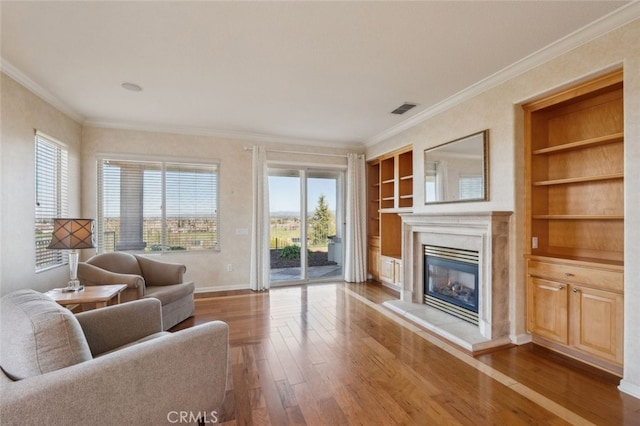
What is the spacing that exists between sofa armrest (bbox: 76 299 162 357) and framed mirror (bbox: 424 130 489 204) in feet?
11.5

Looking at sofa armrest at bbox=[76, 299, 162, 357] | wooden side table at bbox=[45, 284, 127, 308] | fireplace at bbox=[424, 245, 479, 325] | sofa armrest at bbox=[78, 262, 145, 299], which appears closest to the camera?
sofa armrest at bbox=[76, 299, 162, 357]

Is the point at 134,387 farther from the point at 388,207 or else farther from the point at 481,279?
the point at 388,207

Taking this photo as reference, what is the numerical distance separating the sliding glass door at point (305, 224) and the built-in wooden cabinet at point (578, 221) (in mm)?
3479

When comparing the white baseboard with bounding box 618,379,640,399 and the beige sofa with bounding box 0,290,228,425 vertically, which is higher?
the beige sofa with bounding box 0,290,228,425

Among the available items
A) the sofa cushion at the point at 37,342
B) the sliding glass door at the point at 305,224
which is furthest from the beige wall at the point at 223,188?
the sofa cushion at the point at 37,342

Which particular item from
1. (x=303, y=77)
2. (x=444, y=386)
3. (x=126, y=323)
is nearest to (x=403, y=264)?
(x=444, y=386)

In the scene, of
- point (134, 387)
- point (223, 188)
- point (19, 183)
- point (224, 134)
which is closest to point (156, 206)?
point (223, 188)

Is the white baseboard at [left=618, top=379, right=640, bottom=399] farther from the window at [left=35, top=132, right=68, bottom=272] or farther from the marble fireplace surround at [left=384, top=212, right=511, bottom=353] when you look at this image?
the window at [left=35, top=132, right=68, bottom=272]

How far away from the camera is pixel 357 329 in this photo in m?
3.45

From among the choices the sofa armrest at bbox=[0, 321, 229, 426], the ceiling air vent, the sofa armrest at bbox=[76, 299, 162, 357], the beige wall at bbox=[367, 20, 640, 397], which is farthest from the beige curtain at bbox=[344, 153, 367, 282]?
the sofa armrest at bbox=[0, 321, 229, 426]

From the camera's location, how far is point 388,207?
577 cm

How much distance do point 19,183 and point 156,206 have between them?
189cm

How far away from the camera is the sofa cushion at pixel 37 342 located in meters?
1.26

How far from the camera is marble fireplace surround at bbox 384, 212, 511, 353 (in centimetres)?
306
